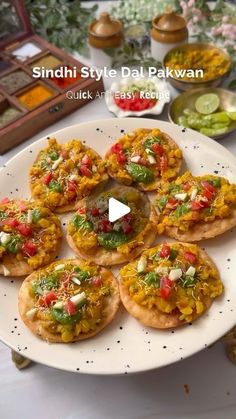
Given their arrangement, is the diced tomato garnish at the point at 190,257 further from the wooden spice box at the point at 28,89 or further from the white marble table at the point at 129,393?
the wooden spice box at the point at 28,89

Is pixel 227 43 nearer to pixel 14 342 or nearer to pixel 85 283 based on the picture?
pixel 85 283

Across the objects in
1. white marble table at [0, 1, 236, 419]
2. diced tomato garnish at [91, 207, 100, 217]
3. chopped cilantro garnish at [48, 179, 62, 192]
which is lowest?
white marble table at [0, 1, 236, 419]

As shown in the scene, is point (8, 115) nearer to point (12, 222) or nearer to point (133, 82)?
point (133, 82)

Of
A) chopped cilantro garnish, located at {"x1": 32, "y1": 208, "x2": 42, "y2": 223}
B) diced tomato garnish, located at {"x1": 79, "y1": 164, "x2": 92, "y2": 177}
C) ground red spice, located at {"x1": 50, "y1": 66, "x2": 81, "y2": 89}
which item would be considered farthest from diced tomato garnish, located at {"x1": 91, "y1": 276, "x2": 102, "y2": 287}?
ground red spice, located at {"x1": 50, "y1": 66, "x2": 81, "y2": 89}

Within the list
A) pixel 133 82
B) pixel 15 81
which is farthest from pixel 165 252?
pixel 15 81

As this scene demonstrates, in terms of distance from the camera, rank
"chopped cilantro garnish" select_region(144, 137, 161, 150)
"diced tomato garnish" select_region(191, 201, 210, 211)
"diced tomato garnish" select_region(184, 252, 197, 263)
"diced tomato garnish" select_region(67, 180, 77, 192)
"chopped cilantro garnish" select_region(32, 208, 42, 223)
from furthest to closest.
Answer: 1. "chopped cilantro garnish" select_region(144, 137, 161, 150)
2. "diced tomato garnish" select_region(67, 180, 77, 192)
3. "chopped cilantro garnish" select_region(32, 208, 42, 223)
4. "diced tomato garnish" select_region(191, 201, 210, 211)
5. "diced tomato garnish" select_region(184, 252, 197, 263)

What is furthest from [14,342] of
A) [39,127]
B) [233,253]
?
[39,127]

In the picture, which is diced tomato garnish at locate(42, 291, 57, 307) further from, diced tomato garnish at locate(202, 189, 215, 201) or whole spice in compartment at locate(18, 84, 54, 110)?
whole spice in compartment at locate(18, 84, 54, 110)
